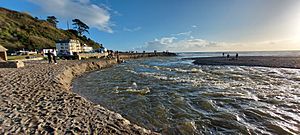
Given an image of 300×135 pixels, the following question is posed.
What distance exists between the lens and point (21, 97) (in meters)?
7.16

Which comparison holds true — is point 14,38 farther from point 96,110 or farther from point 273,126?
point 273,126

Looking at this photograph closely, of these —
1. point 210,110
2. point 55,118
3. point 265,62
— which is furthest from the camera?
point 265,62

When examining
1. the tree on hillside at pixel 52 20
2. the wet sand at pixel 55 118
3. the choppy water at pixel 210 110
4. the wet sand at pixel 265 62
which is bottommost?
the choppy water at pixel 210 110

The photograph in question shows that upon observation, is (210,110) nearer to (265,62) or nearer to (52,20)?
(265,62)

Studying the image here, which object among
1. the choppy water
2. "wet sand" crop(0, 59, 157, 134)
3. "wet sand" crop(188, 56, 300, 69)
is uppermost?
"wet sand" crop(188, 56, 300, 69)

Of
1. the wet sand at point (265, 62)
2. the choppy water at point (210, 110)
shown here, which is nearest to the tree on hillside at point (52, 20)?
the wet sand at point (265, 62)

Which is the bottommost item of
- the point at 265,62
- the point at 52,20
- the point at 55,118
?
the point at 55,118

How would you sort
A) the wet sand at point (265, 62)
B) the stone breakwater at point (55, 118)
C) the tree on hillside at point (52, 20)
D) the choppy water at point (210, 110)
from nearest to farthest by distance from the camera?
1. the stone breakwater at point (55, 118)
2. the choppy water at point (210, 110)
3. the wet sand at point (265, 62)
4. the tree on hillside at point (52, 20)

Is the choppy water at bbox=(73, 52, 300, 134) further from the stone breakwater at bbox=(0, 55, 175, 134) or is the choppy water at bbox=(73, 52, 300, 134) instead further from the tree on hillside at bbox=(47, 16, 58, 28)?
the tree on hillside at bbox=(47, 16, 58, 28)

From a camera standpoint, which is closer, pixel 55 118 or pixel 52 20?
pixel 55 118

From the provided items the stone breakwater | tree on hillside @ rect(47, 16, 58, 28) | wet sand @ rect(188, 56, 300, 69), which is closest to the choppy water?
the stone breakwater

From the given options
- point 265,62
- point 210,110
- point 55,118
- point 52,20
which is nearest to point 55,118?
point 55,118

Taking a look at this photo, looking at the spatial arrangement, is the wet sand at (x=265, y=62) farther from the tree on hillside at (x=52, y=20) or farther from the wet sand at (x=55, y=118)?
the tree on hillside at (x=52, y=20)

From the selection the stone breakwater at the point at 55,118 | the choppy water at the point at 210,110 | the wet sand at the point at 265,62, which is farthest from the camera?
the wet sand at the point at 265,62
